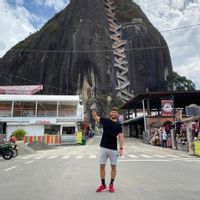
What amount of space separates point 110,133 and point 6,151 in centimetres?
1198

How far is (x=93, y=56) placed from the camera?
82.8m

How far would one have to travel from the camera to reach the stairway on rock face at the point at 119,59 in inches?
3287

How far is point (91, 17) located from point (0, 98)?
54.8 m

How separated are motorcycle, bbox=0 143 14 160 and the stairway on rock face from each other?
220 feet

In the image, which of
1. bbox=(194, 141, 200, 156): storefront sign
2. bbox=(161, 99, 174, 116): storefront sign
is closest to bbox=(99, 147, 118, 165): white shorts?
bbox=(194, 141, 200, 156): storefront sign

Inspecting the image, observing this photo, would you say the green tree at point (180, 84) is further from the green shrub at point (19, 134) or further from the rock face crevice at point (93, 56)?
the green shrub at point (19, 134)

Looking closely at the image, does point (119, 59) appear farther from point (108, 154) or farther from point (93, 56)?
point (108, 154)

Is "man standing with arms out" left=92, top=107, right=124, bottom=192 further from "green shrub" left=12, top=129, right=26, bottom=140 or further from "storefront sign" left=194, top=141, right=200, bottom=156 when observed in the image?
"green shrub" left=12, top=129, right=26, bottom=140

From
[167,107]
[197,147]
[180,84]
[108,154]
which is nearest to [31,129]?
[167,107]

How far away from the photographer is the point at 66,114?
44.4 m

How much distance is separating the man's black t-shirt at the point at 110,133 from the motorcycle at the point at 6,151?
11.7 meters

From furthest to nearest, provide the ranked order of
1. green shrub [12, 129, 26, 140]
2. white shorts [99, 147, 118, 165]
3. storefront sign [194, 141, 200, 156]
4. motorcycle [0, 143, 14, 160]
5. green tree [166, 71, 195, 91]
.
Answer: green tree [166, 71, 195, 91] → green shrub [12, 129, 26, 140] → storefront sign [194, 141, 200, 156] → motorcycle [0, 143, 14, 160] → white shorts [99, 147, 118, 165]

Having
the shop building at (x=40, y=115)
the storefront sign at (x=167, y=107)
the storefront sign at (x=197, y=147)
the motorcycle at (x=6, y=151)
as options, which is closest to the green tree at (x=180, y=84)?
the shop building at (x=40, y=115)

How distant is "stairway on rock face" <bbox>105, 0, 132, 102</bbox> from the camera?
83.5 meters
